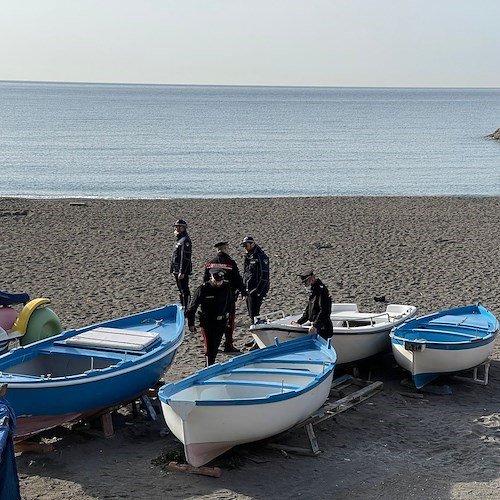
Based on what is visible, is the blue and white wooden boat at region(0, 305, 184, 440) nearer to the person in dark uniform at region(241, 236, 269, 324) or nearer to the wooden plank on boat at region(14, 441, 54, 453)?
the wooden plank on boat at region(14, 441, 54, 453)

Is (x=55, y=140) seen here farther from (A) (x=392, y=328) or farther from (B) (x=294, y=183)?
(A) (x=392, y=328)

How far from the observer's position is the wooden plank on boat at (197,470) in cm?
873

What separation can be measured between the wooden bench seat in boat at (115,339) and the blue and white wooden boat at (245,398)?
3.25 feet

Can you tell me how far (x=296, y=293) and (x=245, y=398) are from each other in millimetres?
7242

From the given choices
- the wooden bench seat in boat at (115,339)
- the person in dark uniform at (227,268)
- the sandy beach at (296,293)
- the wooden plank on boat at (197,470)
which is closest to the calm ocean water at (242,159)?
the sandy beach at (296,293)

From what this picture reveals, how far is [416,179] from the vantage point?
144 feet

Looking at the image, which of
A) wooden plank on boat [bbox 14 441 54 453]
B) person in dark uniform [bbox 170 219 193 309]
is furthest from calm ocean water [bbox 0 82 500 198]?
wooden plank on boat [bbox 14 441 54 453]

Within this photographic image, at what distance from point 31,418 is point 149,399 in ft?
6.80

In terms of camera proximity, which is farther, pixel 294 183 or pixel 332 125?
pixel 332 125

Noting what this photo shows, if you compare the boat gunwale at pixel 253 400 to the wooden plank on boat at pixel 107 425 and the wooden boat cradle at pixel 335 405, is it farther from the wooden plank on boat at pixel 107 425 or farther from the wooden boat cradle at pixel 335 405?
the wooden plank on boat at pixel 107 425

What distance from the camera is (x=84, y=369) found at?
10125mm

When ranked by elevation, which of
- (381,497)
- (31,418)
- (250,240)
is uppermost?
(250,240)

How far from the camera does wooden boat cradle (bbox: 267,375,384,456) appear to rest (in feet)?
30.7

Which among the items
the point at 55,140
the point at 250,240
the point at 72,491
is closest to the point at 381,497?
the point at 72,491
